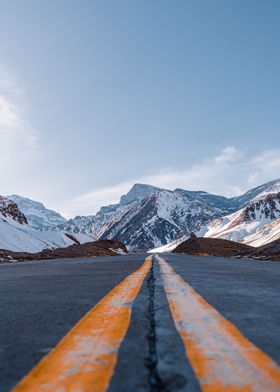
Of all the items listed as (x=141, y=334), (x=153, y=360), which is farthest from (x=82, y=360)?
(x=141, y=334)

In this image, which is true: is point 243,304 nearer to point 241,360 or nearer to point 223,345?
point 223,345

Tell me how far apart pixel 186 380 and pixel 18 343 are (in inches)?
37.7

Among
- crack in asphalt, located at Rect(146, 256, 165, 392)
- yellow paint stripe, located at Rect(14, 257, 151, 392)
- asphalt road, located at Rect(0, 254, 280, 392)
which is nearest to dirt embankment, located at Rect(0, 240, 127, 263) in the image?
asphalt road, located at Rect(0, 254, 280, 392)

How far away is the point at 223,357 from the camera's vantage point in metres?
1.52

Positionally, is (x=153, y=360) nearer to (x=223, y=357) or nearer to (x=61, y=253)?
(x=223, y=357)

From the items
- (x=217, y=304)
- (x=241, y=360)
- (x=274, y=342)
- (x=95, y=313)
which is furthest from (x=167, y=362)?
(x=217, y=304)

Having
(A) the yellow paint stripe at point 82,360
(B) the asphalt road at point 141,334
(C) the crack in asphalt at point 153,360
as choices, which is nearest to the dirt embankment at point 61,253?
(B) the asphalt road at point 141,334

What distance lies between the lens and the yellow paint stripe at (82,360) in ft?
4.16

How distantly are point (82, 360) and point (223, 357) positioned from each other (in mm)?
524

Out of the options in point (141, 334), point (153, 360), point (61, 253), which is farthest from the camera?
point (61, 253)

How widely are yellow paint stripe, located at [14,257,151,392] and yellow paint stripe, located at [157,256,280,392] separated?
0.98 feet

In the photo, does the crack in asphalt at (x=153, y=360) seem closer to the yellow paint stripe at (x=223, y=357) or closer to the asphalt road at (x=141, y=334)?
the asphalt road at (x=141, y=334)

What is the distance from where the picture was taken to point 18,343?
189 cm

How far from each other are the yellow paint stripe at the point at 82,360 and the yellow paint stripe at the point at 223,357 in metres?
0.30
